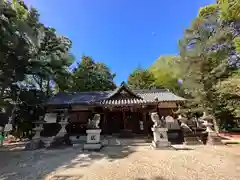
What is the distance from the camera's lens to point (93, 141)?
7.95m

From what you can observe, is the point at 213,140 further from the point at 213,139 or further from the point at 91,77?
the point at 91,77

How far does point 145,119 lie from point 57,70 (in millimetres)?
11292

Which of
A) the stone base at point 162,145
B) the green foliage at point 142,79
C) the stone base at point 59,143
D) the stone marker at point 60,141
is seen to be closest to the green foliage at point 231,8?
the stone base at point 162,145

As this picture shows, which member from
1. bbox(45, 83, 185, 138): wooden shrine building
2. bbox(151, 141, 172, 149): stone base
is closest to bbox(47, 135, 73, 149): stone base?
bbox(45, 83, 185, 138): wooden shrine building

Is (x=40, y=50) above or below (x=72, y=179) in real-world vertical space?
above

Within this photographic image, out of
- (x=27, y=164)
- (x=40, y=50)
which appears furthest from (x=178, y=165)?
(x=40, y=50)

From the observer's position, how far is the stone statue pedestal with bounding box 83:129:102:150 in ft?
25.2

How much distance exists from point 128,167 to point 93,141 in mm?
3428

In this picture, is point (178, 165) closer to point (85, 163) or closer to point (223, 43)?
point (85, 163)

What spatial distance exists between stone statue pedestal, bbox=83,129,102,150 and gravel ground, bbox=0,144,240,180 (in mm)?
1225

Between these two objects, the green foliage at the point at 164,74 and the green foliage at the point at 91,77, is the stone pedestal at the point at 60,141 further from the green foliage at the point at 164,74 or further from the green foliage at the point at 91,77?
the green foliage at the point at 164,74

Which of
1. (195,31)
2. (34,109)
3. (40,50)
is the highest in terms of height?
(195,31)

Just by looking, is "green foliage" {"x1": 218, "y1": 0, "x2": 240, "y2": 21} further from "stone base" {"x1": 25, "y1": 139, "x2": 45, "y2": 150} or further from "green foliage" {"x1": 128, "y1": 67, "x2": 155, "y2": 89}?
"green foliage" {"x1": 128, "y1": 67, "x2": 155, "y2": 89}

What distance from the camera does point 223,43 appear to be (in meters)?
12.6
